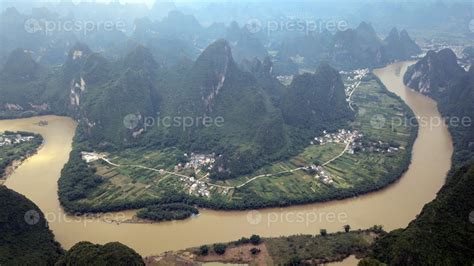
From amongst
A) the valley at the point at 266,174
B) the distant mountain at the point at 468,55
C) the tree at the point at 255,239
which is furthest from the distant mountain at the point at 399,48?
the tree at the point at 255,239

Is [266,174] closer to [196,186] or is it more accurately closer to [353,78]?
[196,186]

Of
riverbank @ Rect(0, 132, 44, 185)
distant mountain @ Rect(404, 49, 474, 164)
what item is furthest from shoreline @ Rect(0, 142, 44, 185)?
distant mountain @ Rect(404, 49, 474, 164)

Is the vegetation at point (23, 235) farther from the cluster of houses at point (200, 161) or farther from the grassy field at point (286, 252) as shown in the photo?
the cluster of houses at point (200, 161)

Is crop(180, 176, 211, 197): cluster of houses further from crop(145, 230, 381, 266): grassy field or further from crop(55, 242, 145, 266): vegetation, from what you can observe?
crop(55, 242, 145, 266): vegetation

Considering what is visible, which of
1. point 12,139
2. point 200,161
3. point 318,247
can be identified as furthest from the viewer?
point 12,139

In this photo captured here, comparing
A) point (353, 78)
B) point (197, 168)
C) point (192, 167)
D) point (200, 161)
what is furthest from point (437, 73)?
point (192, 167)

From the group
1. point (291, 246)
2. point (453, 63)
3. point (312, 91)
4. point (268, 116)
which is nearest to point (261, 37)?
point (453, 63)
